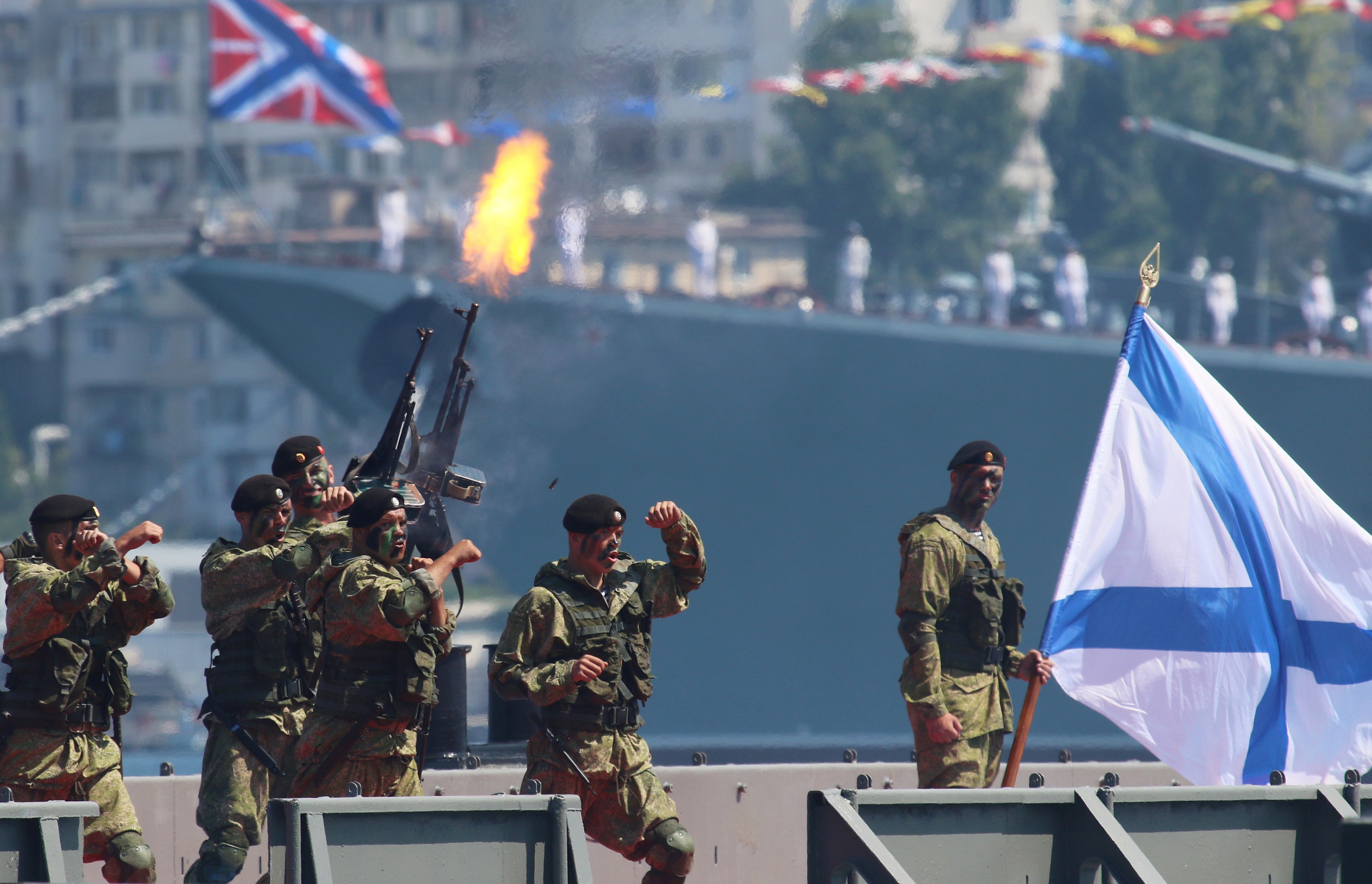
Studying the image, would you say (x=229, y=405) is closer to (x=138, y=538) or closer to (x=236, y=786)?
(x=236, y=786)

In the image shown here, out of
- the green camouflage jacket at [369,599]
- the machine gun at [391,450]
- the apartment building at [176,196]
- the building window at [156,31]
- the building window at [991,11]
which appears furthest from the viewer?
the building window at [156,31]

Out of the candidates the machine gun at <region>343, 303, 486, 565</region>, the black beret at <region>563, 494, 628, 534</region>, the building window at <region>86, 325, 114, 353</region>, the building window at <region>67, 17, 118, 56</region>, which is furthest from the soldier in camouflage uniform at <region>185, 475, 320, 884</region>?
the building window at <region>67, 17, 118, 56</region>

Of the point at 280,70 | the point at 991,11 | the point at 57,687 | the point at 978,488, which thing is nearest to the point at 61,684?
the point at 57,687

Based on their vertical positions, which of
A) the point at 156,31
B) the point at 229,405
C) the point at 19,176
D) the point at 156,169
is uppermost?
the point at 156,31

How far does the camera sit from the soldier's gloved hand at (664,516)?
628cm

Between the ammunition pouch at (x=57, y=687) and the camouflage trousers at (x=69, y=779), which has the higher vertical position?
the ammunition pouch at (x=57, y=687)

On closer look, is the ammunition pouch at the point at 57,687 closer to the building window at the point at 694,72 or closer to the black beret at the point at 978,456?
the black beret at the point at 978,456

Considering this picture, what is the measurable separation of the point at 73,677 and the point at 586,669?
5.62 ft

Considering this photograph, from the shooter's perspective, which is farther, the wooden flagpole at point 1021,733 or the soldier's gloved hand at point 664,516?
the wooden flagpole at point 1021,733

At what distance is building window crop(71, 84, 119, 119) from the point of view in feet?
Answer: 235

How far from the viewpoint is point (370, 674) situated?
6.30m

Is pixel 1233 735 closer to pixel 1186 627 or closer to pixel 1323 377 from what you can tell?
pixel 1186 627

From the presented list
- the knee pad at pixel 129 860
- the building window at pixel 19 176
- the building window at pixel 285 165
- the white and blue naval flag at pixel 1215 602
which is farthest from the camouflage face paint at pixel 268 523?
the building window at pixel 19 176

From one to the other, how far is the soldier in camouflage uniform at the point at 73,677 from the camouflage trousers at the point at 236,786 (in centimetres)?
32
